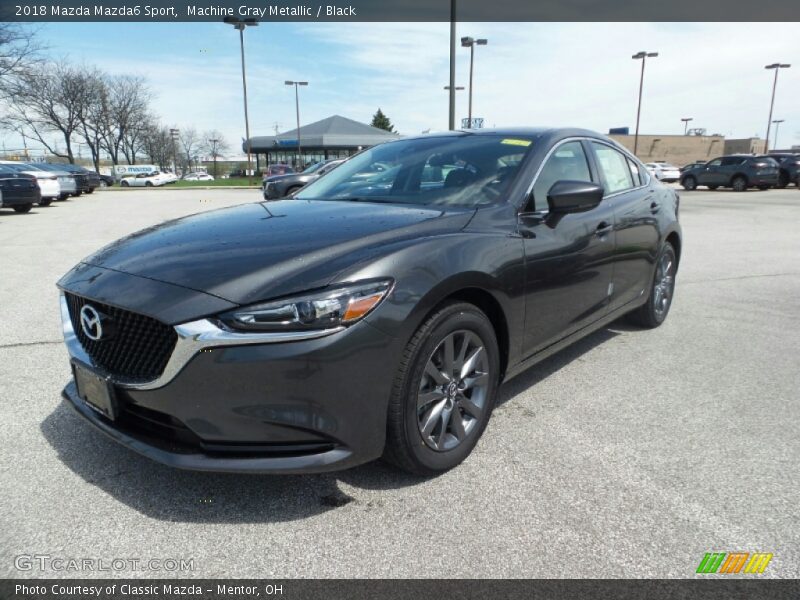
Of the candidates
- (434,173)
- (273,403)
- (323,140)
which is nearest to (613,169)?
(434,173)

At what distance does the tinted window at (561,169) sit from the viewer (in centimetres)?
319

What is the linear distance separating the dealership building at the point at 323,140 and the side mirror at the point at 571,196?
6507 centimetres

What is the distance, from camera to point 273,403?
6.72 feet

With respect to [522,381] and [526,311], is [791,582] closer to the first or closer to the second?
[526,311]

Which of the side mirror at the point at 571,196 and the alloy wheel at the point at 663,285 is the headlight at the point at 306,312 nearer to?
the side mirror at the point at 571,196

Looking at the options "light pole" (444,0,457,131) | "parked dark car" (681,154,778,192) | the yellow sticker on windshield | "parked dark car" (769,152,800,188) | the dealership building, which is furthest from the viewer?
the dealership building

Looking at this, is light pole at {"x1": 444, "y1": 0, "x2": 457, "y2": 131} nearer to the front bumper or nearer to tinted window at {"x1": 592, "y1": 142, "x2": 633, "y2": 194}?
tinted window at {"x1": 592, "y1": 142, "x2": 633, "y2": 194}

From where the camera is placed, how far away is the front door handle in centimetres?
363

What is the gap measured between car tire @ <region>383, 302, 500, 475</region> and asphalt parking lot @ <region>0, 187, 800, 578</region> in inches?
6.3

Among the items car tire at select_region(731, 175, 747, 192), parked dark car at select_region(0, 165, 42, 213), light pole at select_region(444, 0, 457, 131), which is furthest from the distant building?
parked dark car at select_region(0, 165, 42, 213)

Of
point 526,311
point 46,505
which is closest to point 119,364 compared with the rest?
point 46,505

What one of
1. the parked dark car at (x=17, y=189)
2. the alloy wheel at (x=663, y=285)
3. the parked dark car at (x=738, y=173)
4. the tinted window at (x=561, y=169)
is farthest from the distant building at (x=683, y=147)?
the tinted window at (x=561, y=169)

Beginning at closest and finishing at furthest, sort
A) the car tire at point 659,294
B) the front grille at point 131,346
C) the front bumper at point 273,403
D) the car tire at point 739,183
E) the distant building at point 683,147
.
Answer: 1. the front bumper at point 273,403
2. the front grille at point 131,346
3. the car tire at point 659,294
4. the car tire at point 739,183
5. the distant building at point 683,147

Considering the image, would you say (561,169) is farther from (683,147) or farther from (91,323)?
(683,147)
